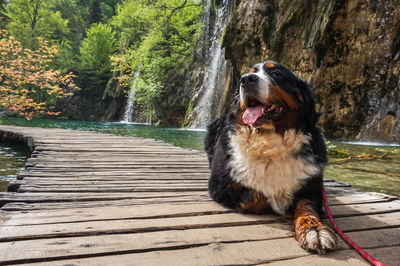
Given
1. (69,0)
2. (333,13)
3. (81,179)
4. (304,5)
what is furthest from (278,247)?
(69,0)

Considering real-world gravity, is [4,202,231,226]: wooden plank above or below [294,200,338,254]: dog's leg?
below

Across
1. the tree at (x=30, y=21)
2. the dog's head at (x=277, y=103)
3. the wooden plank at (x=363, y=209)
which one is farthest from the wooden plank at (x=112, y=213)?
the tree at (x=30, y=21)

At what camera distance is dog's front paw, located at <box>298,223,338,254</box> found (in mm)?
1374

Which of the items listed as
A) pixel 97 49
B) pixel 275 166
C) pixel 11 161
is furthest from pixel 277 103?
pixel 97 49

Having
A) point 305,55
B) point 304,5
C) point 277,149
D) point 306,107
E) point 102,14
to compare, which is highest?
point 102,14

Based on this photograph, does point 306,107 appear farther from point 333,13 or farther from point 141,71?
point 141,71

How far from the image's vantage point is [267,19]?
1212cm

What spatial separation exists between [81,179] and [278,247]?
2091mm

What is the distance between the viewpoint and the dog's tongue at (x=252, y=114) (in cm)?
194

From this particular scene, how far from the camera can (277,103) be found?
1924 mm

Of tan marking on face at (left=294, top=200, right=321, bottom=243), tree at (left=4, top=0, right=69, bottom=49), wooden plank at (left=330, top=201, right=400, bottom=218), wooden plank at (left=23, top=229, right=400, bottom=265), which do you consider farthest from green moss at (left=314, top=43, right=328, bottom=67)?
tree at (left=4, top=0, right=69, bottom=49)

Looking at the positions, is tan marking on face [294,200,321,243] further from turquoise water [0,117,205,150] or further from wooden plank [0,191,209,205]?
turquoise water [0,117,205,150]

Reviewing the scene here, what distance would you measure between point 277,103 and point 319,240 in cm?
95

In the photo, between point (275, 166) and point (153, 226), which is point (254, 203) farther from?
point (153, 226)
